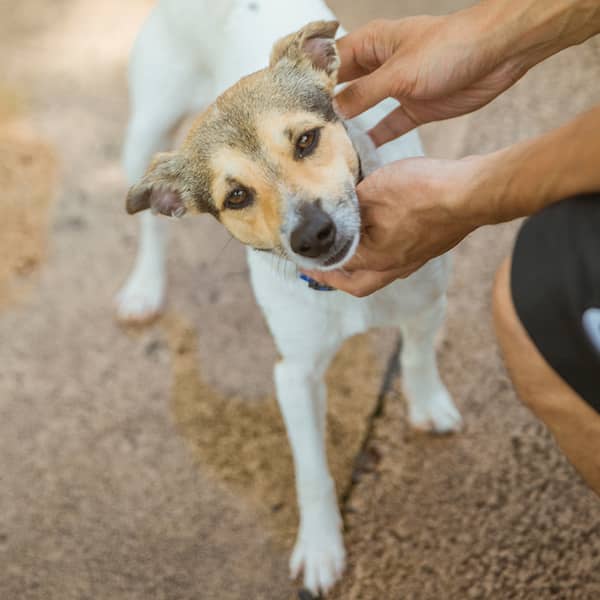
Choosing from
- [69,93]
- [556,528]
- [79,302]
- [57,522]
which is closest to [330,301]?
[556,528]

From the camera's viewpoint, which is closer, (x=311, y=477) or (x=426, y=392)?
(x=311, y=477)

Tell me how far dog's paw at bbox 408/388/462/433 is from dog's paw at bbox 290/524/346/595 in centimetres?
46

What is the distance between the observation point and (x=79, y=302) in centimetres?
314

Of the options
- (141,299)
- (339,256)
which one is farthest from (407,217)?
(141,299)

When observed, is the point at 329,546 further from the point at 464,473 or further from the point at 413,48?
the point at 413,48

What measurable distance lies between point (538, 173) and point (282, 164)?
59cm

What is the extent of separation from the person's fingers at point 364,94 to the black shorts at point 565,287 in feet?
2.19

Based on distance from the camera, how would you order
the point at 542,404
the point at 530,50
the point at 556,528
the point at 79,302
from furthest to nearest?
the point at 79,302
the point at 556,528
the point at 530,50
the point at 542,404

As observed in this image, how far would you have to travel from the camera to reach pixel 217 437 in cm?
268

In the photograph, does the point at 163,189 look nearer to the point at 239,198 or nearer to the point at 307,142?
the point at 239,198

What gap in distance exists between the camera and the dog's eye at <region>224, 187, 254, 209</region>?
5.84ft

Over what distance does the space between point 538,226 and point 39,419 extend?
82.5 inches

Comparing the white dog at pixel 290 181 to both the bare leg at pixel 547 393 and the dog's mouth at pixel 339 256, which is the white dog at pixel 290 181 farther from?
the bare leg at pixel 547 393

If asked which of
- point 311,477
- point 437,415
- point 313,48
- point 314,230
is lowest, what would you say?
point 437,415
